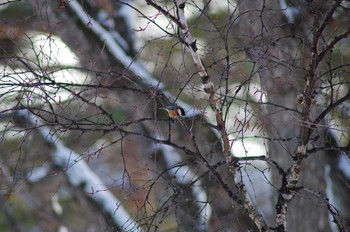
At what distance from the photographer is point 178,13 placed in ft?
10.2

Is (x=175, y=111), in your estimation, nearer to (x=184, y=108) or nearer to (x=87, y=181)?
(x=184, y=108)

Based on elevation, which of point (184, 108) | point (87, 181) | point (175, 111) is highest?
point (87, 181)

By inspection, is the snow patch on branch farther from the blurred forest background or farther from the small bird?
the small bird

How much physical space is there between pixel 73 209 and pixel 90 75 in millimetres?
5814

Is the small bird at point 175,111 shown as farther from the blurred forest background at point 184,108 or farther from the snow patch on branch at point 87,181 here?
the snow patch on branch at point 87,181

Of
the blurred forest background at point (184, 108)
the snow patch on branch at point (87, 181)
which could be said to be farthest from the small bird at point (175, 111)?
the snow patch on branch at point (87, 181)

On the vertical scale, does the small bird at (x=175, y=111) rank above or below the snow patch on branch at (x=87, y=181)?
below

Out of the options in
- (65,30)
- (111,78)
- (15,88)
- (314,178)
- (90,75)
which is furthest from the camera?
(65,30)

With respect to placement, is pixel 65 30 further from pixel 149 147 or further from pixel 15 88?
pixel 15 88

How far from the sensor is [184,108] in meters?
3.84

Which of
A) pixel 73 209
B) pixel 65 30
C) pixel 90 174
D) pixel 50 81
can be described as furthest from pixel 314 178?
pixel 73 209

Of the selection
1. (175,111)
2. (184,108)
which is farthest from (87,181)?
(175,111)

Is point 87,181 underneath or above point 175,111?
above

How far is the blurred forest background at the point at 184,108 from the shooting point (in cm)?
316
